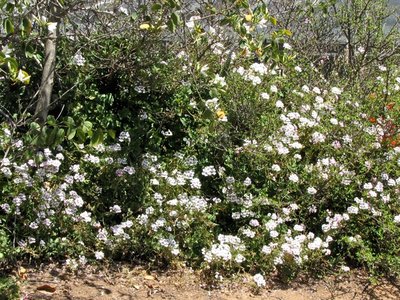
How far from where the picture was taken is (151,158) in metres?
4.79

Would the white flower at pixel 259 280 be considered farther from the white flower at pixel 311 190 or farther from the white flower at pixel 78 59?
the white flower at pixel 78 59

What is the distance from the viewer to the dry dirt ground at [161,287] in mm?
3939

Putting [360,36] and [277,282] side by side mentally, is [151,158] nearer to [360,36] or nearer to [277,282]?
[277,282]

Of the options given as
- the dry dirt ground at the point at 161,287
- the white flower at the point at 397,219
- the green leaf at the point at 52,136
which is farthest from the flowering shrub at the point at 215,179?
the green leaf at the point at 52,136

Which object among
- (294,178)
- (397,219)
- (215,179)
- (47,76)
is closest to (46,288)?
(47,76)

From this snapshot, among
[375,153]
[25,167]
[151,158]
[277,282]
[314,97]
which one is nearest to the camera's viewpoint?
[25,167]

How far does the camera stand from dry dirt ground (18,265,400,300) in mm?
3939

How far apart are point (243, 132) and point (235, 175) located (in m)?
0.53

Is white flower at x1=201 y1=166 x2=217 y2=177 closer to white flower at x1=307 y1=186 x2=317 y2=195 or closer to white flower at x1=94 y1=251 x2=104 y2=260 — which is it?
white flower at x1=307 y1=186 x2=317 y2=195

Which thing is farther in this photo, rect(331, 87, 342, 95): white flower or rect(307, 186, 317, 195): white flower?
rect(331, 87, 342, 95): white flower

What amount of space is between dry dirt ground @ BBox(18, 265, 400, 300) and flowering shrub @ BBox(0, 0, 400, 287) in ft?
0.35

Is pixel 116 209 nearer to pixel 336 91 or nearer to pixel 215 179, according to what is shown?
pixel 215 179

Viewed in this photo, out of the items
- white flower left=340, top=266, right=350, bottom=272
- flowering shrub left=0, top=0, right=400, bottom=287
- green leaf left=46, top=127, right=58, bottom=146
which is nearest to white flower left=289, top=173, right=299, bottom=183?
flowering shrub left=0, top=0, right=400, bottom=287

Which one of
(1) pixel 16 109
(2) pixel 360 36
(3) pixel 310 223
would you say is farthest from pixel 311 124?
(1) pixel 16 109
